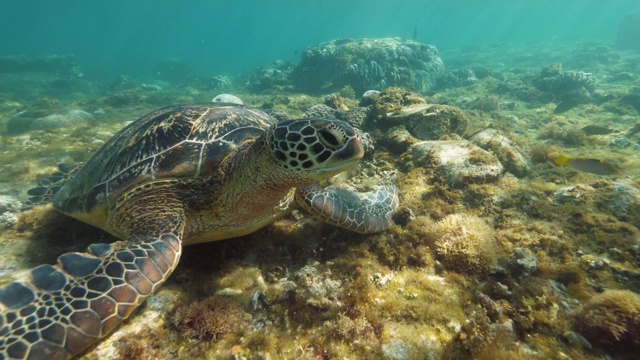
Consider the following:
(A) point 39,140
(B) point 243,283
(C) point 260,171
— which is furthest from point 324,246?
(A) point 39,140

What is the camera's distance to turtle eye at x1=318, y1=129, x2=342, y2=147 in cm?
237

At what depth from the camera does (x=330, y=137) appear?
7.84 feet

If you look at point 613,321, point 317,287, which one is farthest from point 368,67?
point 613,321

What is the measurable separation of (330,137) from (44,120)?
450 inches

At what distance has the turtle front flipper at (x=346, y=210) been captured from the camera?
3070 millimetres

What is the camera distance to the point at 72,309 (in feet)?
6.31

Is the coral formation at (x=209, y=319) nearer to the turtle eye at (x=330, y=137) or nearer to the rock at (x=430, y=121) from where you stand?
the turtle eye at (x=330, y=137)

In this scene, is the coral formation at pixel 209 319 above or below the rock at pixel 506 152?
below

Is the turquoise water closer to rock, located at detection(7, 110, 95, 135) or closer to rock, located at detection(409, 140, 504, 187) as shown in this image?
rock, located at detection(409, 140, 504, 187)

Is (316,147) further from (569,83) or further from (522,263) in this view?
(569,83)

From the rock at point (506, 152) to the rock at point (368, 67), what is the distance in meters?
11.2

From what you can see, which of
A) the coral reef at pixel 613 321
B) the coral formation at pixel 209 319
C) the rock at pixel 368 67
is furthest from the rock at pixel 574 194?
the rock at pixel 368 67

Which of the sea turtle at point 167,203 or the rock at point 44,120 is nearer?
the sea turtle at point 167,203

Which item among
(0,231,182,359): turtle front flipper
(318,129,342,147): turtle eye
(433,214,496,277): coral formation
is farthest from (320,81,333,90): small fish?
(0,231,182,359): turtle front flipper
